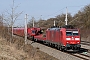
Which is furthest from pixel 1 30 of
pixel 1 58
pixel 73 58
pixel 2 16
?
pixel 1 58

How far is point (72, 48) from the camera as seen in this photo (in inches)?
1086

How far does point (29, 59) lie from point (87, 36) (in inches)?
1914

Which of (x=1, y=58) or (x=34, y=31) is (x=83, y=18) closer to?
(x=34, y=31)

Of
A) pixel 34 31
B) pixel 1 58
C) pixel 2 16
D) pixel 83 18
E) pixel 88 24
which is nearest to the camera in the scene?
pixel 1 58

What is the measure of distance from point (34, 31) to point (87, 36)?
15157mm

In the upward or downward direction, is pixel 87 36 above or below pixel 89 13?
below

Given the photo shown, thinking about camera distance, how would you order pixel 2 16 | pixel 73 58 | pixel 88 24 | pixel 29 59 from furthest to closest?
pixel 88 24
pixel 2 16
pixel 73 58
pixel 29 59

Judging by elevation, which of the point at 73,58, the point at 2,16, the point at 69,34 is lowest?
the point at 73,58

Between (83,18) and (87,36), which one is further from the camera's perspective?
(83,18)

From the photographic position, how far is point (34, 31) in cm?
5503

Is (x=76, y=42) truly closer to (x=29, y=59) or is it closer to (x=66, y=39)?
(x=66, y=39)

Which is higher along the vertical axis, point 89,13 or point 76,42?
point 89,13

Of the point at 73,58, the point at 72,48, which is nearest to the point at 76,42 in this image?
the point at 72,48

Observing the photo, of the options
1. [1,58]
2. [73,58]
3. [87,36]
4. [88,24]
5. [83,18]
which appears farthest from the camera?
[83,18]
